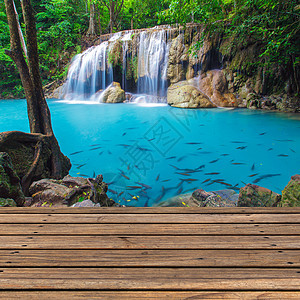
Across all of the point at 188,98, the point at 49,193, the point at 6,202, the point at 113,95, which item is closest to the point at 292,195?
the point at 49,193

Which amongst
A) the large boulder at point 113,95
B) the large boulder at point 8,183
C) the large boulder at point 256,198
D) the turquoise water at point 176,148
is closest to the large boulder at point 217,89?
the turquoise water at point 176,148

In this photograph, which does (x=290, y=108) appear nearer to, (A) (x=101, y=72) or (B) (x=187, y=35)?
(B) (x=187, y=35)

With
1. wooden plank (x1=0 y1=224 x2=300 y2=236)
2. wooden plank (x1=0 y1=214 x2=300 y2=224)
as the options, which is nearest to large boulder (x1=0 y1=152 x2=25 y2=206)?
wooden plank (x1=0 y1=214 x2=300 y2=224)

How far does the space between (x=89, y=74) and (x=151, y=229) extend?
683 inches

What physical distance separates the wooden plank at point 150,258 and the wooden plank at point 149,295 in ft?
0.54

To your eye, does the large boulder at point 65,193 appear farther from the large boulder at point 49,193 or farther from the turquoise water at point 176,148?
the turquoise water at point 176,148

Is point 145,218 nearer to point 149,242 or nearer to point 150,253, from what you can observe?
point 149,242

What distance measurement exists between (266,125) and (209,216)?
8.13 m

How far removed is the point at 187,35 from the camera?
14219 millimetres

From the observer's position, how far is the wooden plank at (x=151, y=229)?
4.82 feet

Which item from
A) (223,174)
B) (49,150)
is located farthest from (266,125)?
(49,150)

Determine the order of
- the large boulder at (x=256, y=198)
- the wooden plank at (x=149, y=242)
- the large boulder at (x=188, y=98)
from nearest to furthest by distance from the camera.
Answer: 1. the wooden plank at (x=149, y=242)
2. the large boulder at (x=256, y=198)
3. the large boulder at (x=188, y=98)

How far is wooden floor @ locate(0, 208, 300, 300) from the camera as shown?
104 centimetres

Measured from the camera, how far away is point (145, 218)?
1658 mm
